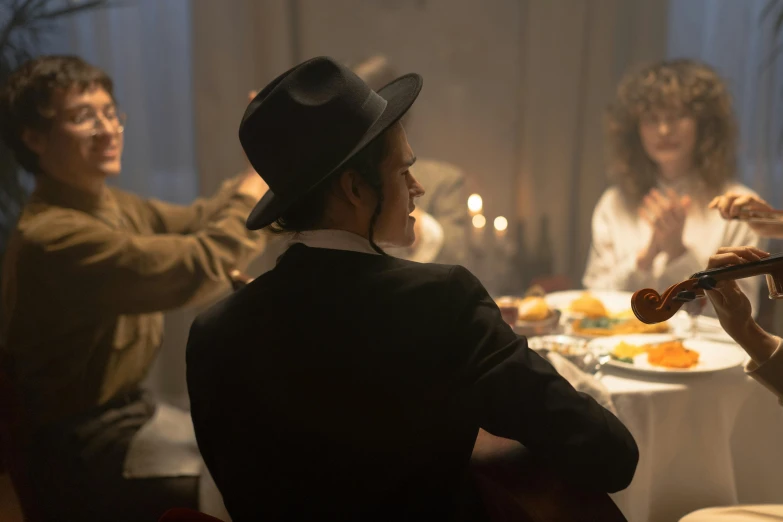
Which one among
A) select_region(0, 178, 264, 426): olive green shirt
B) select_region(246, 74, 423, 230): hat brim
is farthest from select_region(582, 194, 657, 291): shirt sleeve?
select_region(246, 74, 423, 230): hat brim

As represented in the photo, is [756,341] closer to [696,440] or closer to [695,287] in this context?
[695,287]

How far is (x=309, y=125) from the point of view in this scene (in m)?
1.10

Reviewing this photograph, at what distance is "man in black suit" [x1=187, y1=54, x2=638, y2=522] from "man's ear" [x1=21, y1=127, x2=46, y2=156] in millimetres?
1108

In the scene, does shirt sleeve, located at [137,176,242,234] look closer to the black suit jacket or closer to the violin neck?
the black suit jacket

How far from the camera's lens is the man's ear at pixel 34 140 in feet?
6.51

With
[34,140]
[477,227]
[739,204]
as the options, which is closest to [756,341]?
[739,204]

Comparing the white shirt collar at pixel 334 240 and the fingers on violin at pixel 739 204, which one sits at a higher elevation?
the white shirt collar at pixel 334 240

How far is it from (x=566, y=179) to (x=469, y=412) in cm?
255

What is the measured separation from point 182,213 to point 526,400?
1.65 meters

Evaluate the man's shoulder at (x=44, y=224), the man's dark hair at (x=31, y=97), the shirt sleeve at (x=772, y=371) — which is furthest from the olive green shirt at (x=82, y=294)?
the shirt sleeve at (x=772, y=371)

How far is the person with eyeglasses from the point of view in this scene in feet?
6.22

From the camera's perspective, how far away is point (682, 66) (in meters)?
2.71

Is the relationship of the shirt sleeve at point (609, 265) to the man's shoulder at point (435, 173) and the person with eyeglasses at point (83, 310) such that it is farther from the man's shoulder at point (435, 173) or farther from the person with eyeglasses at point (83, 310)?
the person with eyeglasses at point (83, 310)

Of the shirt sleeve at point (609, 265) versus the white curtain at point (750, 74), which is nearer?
the shirt sleeve at point (609, 265)
